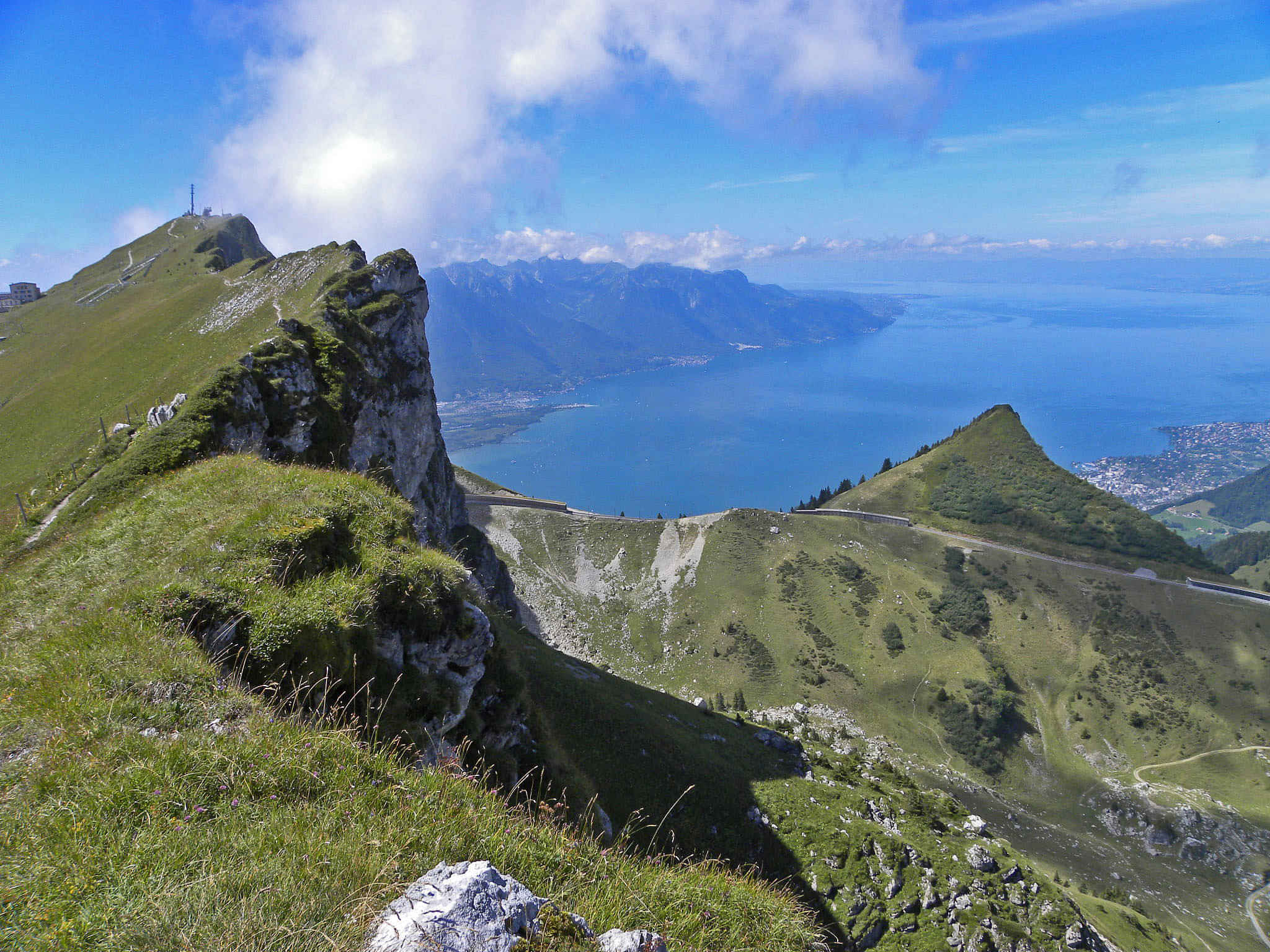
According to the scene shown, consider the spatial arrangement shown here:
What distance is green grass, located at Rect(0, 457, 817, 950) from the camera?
138 inches

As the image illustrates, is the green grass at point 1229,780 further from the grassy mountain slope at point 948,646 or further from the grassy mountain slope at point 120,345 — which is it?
the grassy mountain slope at point 120,345

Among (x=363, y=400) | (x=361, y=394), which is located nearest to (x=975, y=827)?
(x=363, y=400)

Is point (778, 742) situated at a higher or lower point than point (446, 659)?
lower

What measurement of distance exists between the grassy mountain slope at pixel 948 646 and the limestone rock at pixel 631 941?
240 ft

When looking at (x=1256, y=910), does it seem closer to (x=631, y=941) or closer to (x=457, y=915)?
(x=631, y=941)

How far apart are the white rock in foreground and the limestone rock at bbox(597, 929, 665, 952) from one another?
648mm

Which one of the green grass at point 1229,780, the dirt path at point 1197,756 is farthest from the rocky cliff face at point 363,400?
the green grass at point 1229,780

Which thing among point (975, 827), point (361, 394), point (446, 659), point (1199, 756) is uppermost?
point (361, 394)

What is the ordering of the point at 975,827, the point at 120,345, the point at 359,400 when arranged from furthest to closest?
the point at 120,345
the point at 975,827
the point at 359,400

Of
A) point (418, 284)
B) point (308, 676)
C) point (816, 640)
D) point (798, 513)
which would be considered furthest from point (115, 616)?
point (798, 513)

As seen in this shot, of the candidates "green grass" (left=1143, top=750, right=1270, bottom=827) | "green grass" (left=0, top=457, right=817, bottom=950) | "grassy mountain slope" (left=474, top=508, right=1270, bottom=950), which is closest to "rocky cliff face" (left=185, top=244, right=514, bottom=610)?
"green grass" (left=0, top=457, right=817, bottom=950)

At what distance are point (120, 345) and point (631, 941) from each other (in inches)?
2633

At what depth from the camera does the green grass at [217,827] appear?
11.5 ft

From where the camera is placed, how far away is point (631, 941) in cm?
438
